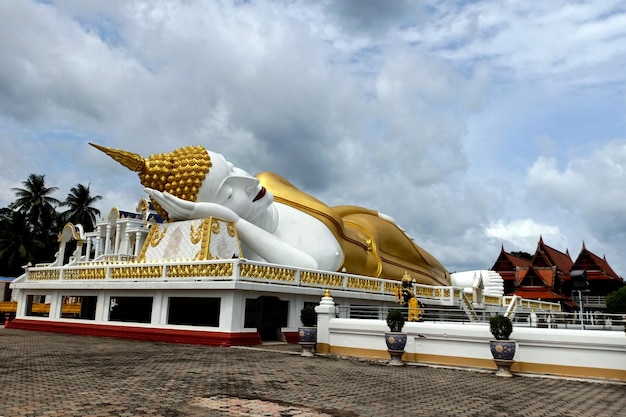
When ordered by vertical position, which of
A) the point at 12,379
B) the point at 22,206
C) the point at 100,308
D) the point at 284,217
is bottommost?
the point at 12,379

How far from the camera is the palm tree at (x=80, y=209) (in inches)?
2202

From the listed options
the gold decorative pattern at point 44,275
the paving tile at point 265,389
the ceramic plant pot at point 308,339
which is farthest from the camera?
the gold decorative pattern at point 44,275

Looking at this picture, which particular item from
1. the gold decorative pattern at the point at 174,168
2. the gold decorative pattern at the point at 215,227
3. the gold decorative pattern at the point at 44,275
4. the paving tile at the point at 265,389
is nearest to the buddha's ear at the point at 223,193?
the gold decorative pattern at the point at 174,168

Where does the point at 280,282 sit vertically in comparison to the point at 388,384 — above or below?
above

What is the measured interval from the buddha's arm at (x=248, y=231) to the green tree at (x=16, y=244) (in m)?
35.0

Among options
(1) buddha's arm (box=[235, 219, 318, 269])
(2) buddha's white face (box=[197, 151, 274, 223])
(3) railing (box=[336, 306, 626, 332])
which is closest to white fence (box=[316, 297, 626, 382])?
(3) railing (box=[336, 306, 626, 332])

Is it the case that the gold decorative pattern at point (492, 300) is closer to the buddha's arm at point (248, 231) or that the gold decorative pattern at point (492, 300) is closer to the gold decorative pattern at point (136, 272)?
the buddha's arm at point (248, 231)

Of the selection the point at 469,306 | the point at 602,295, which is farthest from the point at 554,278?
the point at 469,306

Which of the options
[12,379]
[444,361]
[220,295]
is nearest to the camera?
[12,379]

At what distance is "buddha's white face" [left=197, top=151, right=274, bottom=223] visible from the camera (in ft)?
61.7

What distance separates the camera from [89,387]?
8.10 metres

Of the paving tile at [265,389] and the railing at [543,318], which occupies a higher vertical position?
the railing at [543,318]

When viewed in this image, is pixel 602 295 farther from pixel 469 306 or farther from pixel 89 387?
pixel 89 387

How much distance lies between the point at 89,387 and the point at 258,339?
8392mm
